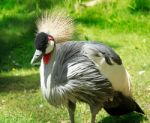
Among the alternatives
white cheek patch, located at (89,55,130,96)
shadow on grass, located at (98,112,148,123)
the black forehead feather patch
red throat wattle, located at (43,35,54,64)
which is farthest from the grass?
the black forehead feather patch

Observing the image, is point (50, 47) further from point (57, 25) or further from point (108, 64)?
point (108, 64)

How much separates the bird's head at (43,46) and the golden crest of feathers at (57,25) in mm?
128

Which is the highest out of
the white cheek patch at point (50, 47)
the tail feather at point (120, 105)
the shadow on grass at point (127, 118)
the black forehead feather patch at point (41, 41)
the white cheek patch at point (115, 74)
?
the black forehead feather patch at point (41, 41)

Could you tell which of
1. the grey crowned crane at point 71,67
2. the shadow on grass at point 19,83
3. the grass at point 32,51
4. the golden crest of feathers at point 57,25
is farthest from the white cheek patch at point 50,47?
the shadow on grass at point 19,83

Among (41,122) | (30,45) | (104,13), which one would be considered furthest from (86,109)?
(104,13)

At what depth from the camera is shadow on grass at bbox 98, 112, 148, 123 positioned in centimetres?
578

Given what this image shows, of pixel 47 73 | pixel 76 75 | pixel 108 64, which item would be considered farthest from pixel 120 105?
pixel 47 73

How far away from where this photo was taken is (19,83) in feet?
23.9

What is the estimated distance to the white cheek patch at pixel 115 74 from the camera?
16.4ft

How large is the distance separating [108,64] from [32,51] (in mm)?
3808

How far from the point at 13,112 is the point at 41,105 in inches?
13.9

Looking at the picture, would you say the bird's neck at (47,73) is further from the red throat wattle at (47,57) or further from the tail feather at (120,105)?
the tail feather at (120,105)

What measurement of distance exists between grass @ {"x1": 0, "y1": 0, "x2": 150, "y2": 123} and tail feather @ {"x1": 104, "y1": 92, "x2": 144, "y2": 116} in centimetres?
25

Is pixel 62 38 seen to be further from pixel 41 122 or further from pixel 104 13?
pixel 104 13
